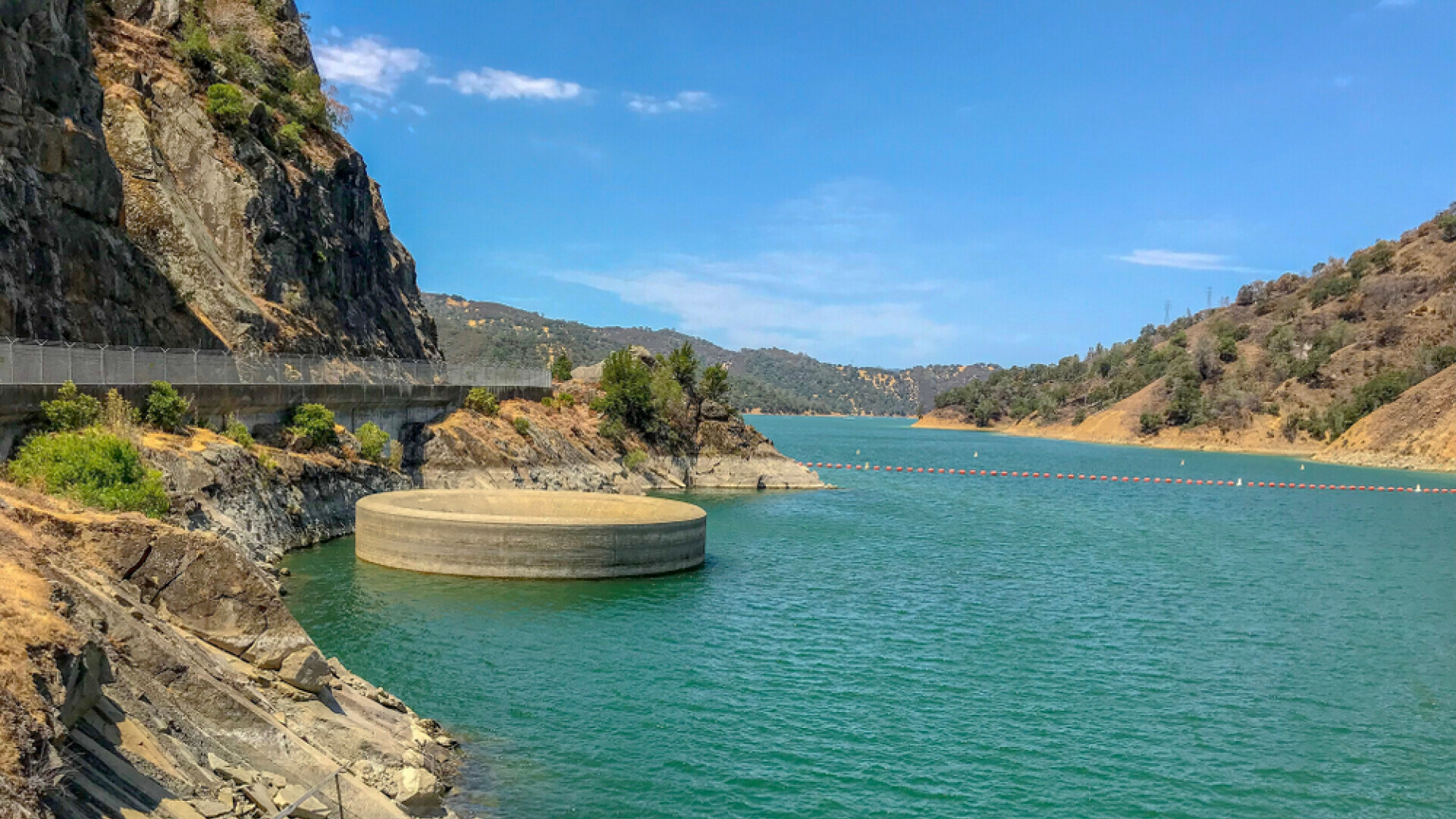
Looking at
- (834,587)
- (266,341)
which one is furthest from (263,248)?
(834,587)

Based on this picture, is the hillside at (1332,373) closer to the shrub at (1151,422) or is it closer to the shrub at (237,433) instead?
the shrub at (1151,422)

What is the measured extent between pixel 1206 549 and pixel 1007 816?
3923 centimetres

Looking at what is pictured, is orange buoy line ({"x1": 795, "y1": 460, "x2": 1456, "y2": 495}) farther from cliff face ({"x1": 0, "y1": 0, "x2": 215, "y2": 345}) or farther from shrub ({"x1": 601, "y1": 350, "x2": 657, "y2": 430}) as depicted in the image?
cliff face ({"x1": 0, "y1": 0, "x2": 215, "y2": 345})

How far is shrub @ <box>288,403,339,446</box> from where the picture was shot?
148 feet

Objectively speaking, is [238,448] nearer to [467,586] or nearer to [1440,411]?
[467,586]

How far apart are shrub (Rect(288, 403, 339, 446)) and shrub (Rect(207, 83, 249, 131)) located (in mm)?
20956

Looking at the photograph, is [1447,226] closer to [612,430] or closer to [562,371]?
[562,371]

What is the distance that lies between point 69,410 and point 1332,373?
16640 cm

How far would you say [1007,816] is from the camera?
1825 cm

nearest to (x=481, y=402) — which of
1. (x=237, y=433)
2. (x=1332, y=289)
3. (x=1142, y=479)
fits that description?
(x=237, y=433)

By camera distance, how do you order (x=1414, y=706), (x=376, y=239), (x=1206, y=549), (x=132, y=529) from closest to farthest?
(x=132, y=529)
(x=1414, y=706)
(x=1206, y=549)
(x=376, y=239)

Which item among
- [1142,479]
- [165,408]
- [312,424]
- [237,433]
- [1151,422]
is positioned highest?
[1151,422]

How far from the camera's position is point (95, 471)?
85.4ft

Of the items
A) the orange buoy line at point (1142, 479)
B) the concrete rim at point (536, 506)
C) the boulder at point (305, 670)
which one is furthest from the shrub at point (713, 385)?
the boulder at point (305, 670)
